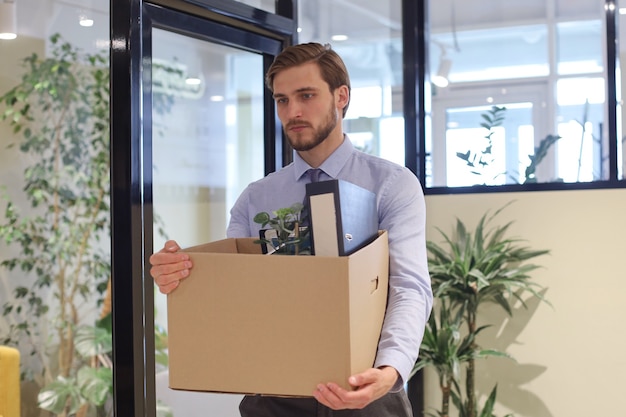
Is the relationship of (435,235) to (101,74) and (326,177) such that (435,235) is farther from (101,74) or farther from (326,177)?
(326,177)

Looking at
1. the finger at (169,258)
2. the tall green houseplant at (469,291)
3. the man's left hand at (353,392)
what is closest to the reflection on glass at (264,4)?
the tall green houseplant at (469,291)

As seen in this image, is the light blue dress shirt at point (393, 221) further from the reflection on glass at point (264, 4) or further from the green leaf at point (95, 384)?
the reflection on glass at point (264, 4)

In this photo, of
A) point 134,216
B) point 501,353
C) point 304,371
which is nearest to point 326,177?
point 304,371

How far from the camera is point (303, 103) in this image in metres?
1.71

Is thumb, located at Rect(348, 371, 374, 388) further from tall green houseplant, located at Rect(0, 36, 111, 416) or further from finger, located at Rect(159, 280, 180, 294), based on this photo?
tall green houseplant, located at Rect(0, 36, 111, 416)

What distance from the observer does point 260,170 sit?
11.5ft

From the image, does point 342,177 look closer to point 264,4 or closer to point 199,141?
point 199,141

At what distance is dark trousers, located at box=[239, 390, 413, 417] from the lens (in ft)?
5.58

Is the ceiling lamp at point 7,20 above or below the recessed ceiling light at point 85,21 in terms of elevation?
below

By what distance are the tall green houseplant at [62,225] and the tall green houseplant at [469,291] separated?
145 centimetres

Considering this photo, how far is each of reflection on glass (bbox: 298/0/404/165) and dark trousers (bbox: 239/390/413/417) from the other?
2.50 meters

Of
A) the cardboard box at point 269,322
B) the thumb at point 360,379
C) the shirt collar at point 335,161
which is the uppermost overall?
the shirt collar at point 335,161

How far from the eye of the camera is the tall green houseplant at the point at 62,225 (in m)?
2.66

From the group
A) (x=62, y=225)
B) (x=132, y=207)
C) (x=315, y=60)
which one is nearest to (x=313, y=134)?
(x=315, y=60)
